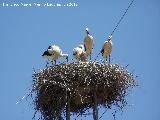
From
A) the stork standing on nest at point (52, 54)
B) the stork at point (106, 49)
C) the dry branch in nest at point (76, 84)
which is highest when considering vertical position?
the stork at point (106, 49)

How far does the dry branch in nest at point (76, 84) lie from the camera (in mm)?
17109

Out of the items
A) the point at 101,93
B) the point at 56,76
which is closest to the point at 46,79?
the point at 56,76

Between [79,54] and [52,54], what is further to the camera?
[79,54]

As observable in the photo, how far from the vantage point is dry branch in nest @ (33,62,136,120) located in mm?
17109

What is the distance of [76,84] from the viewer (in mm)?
17141

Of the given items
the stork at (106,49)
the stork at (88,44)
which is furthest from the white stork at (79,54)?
the stork at (106,49)

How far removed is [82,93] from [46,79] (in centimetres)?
90

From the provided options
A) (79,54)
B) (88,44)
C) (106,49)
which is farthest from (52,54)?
(106,49)

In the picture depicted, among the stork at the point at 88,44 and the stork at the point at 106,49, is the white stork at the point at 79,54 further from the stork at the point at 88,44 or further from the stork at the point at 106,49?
the stork at the point at 106,49

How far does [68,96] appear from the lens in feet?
57.4

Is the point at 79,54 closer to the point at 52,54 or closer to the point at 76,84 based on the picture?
the point at 52,54

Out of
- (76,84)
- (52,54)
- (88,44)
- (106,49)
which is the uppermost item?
(88,44)

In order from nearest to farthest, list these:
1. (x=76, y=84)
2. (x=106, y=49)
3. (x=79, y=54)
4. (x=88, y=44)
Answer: (x=76, y=84), (x=79, y=54), (x=106, y=49), (x=88, y=44)

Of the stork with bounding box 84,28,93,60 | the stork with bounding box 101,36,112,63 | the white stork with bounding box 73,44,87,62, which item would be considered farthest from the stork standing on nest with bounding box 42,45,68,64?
the stork with bounding box 101,36,112,63
